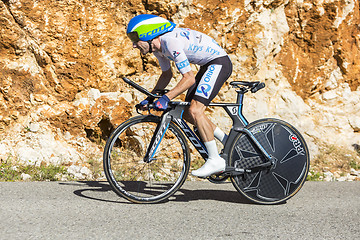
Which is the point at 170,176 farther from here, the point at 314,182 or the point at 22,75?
the point at 22,75

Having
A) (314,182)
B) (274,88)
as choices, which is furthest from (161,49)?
(274,88)

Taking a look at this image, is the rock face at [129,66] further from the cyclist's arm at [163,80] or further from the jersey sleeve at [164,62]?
the jersey sleeve at [164,62]

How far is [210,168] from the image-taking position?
4566 millimetres

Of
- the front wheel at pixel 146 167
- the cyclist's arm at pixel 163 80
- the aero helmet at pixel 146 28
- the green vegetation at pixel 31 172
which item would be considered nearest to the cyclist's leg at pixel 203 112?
the front wheel at pixel 146 167

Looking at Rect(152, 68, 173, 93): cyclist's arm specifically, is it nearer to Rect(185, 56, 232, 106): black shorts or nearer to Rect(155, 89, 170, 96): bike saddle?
Rect(155, 89, 170, 96): bike saddle

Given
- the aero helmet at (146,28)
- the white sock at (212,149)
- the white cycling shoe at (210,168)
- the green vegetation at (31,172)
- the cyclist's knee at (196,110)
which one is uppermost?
the aero helmet at (146,28)

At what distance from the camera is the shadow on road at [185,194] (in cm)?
482

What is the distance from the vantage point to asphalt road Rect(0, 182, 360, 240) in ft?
12.0

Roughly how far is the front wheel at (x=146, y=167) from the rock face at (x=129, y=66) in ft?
3.98

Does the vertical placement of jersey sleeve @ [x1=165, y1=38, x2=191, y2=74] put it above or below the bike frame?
above

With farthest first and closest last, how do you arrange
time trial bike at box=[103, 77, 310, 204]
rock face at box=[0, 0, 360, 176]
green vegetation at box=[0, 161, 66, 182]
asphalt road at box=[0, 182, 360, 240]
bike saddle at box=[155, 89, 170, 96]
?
1. rock face at box=[0, 0, 360, 176]
2. green vegetation at box=[0, 161, 66, 182]
3. bike saddle at box=[155, 89, 170, 96]
4. time trial bike at box=[103, 77, 310, 204]
5. asphalt road at box=[0, 182, 360, 240]

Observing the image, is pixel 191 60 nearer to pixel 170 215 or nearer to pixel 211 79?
pixel 211 79

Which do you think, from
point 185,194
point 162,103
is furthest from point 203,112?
point 185,194

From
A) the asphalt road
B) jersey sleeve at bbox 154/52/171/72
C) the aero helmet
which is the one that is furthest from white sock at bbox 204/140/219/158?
the aero helmet
